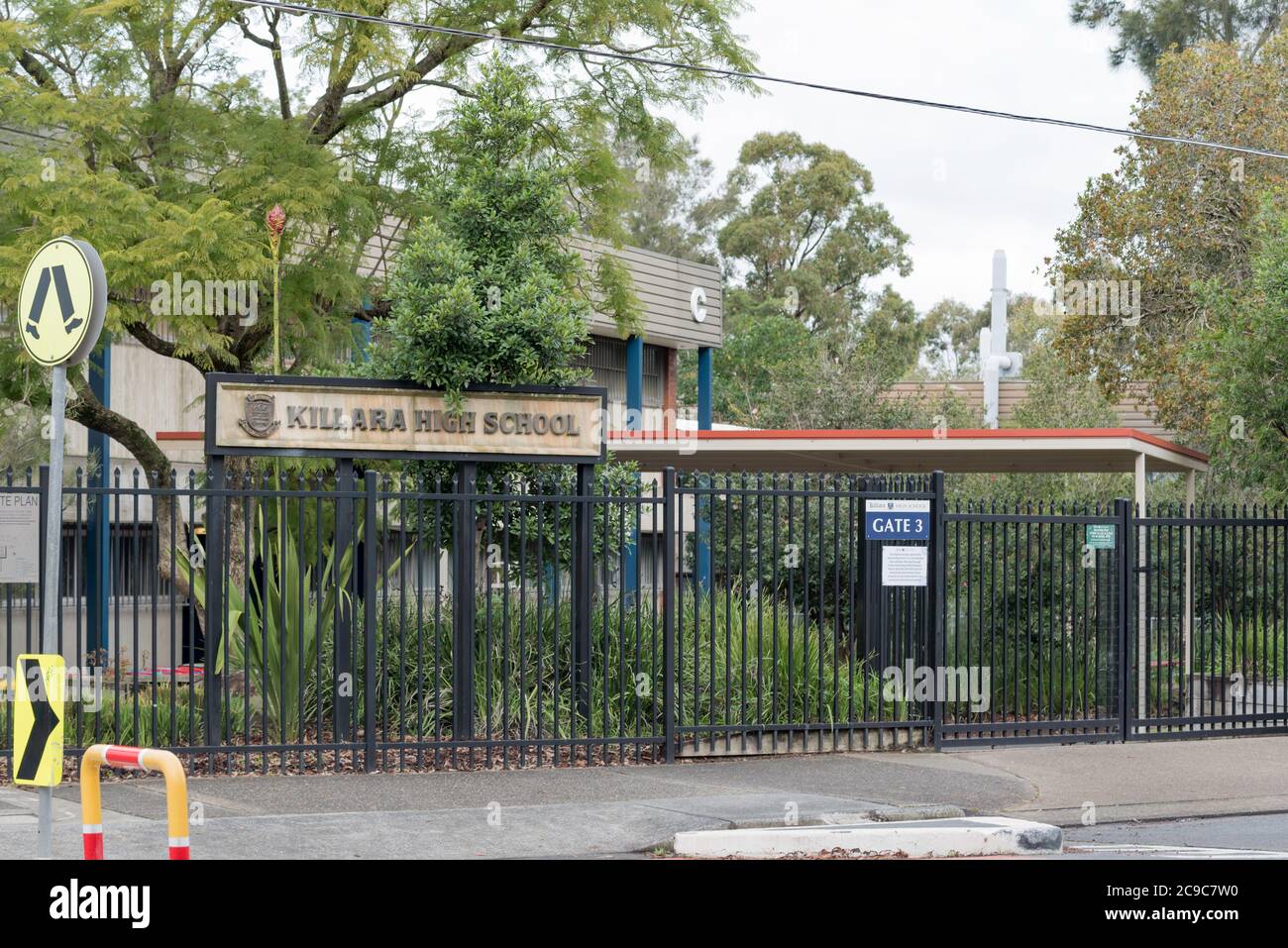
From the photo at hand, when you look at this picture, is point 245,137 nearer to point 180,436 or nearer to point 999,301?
point 180,436

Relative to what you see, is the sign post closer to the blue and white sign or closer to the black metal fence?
the black metal fence

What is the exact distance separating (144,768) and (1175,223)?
22206mm

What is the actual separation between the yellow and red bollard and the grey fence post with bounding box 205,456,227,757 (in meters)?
4.43

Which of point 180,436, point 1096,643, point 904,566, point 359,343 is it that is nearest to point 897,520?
point 904,566

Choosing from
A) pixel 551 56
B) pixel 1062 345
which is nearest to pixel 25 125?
pixel 551 56

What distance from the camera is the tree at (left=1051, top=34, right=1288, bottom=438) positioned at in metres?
24.5

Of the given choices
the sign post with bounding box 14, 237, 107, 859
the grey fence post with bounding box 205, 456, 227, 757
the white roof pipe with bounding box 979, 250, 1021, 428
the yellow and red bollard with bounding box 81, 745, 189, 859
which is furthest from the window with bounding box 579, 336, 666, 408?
the yellow and red bollard with bounding box 81, 745, 189, 859

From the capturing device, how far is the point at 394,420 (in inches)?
465

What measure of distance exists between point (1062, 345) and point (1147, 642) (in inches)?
550

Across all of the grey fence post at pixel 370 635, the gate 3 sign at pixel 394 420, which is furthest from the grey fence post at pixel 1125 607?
the grey fence post at pixel 370 635

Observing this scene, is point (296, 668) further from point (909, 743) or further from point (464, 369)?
point (909, 743)

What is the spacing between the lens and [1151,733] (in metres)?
13.9

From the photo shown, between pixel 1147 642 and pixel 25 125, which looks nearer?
pixel 1147 642
